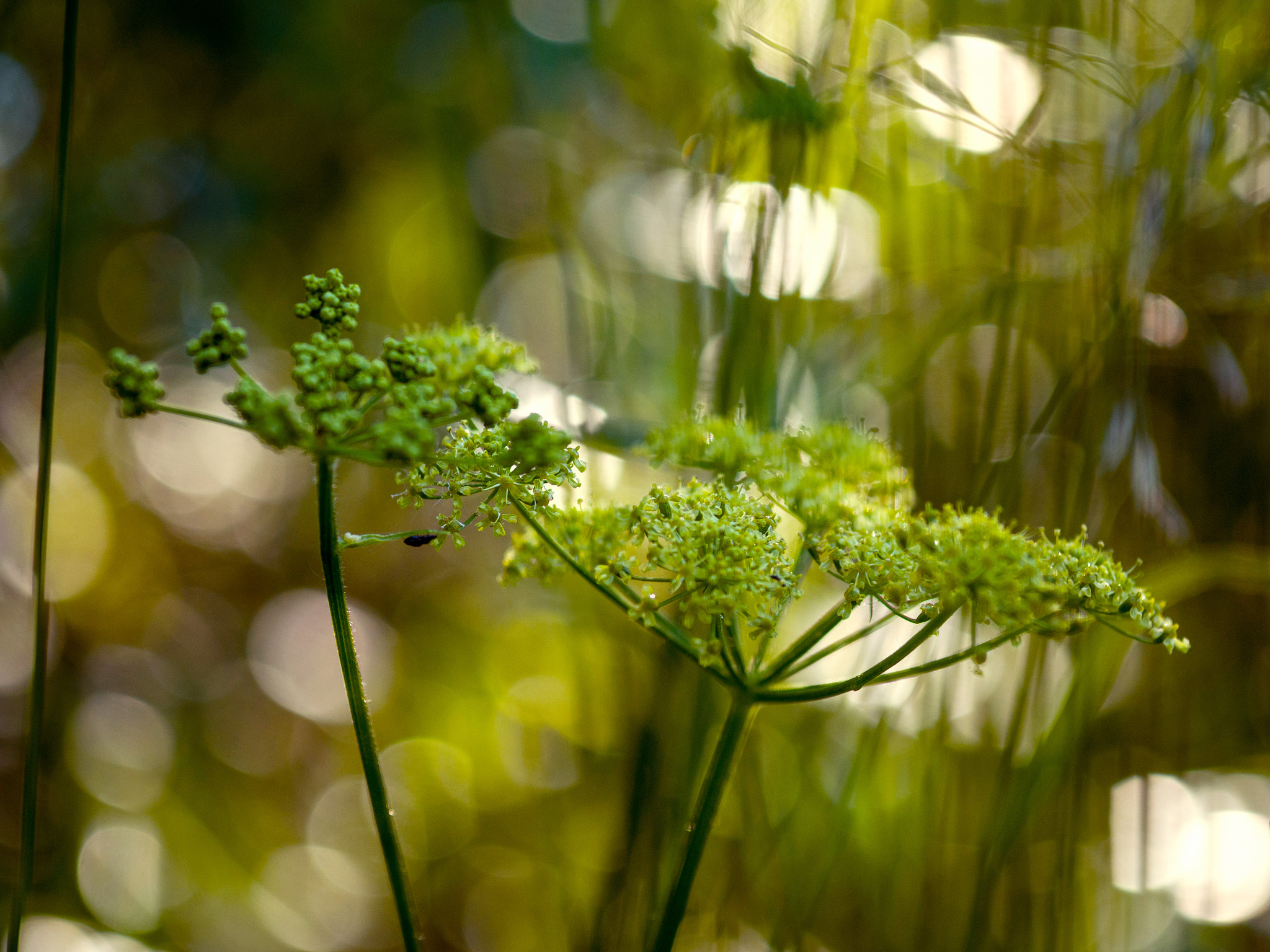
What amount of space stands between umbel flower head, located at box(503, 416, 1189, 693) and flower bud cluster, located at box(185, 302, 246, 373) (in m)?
0.26

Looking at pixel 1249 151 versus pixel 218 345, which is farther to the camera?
pixel 1249 151

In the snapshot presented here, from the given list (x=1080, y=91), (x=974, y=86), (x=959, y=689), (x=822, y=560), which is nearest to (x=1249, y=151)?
(x=1080, y=91)

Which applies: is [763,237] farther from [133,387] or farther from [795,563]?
[133,387]

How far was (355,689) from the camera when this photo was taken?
1.72ft

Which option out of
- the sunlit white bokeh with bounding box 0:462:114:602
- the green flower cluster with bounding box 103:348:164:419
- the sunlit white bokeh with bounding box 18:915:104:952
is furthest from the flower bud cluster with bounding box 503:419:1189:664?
the sunlit white bokeh with bounding box 0:462:114:602

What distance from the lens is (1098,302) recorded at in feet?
3.63

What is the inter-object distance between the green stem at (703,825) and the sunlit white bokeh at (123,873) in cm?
166

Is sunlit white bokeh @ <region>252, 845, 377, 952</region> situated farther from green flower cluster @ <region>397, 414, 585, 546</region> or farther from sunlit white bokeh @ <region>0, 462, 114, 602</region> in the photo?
green flower cluster @ <region>397, 414, 585, 546</region>

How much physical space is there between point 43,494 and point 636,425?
2.72ft

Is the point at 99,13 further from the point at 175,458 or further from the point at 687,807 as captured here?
the point at 687,807

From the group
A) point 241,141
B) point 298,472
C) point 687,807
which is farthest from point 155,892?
point 241,141

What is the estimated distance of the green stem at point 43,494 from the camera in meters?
0.59

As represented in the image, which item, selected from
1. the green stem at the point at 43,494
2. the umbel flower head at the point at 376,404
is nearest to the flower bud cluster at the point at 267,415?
the umbel flower head at the point at 376,404

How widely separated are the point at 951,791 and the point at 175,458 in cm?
227
